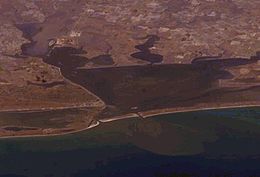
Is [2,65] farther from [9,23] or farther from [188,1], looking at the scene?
[188,1]

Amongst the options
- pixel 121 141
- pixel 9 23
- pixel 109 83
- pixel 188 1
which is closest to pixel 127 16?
pixel 188 1

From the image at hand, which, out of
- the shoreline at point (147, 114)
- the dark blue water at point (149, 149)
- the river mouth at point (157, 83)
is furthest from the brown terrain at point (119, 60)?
the dark blue water at point (149, 149)

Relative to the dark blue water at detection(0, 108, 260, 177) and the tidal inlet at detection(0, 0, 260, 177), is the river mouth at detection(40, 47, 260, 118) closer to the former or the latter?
the tidal inlet at detection(0, 0, 260, 177)

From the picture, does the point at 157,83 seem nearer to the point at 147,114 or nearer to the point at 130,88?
the point at 130,88

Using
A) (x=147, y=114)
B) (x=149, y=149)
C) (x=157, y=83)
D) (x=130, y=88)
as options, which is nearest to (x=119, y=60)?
(x=157, y=83)

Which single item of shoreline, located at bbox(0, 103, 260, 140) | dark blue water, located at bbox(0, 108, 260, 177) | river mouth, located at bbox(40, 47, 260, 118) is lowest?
dark blue water, located at bbox(0, 108, 260, 177)

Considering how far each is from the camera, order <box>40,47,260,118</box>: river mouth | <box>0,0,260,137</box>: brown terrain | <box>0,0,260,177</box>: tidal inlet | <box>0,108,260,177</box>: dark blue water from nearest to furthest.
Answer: <box>0,108,260,177</box>: dark blue water → <box>0,0,260,177</box>: tidal inlet → <box>0,0,260,137</box>: brown terrain → <box>40,47,260,118</box>: river mouth

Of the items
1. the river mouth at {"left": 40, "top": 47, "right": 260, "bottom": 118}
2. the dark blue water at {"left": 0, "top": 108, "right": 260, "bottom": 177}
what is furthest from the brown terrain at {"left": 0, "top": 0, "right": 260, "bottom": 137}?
the dark blue water at {"left": 0, "top": 108, "right": 260, "bottom": 177}
